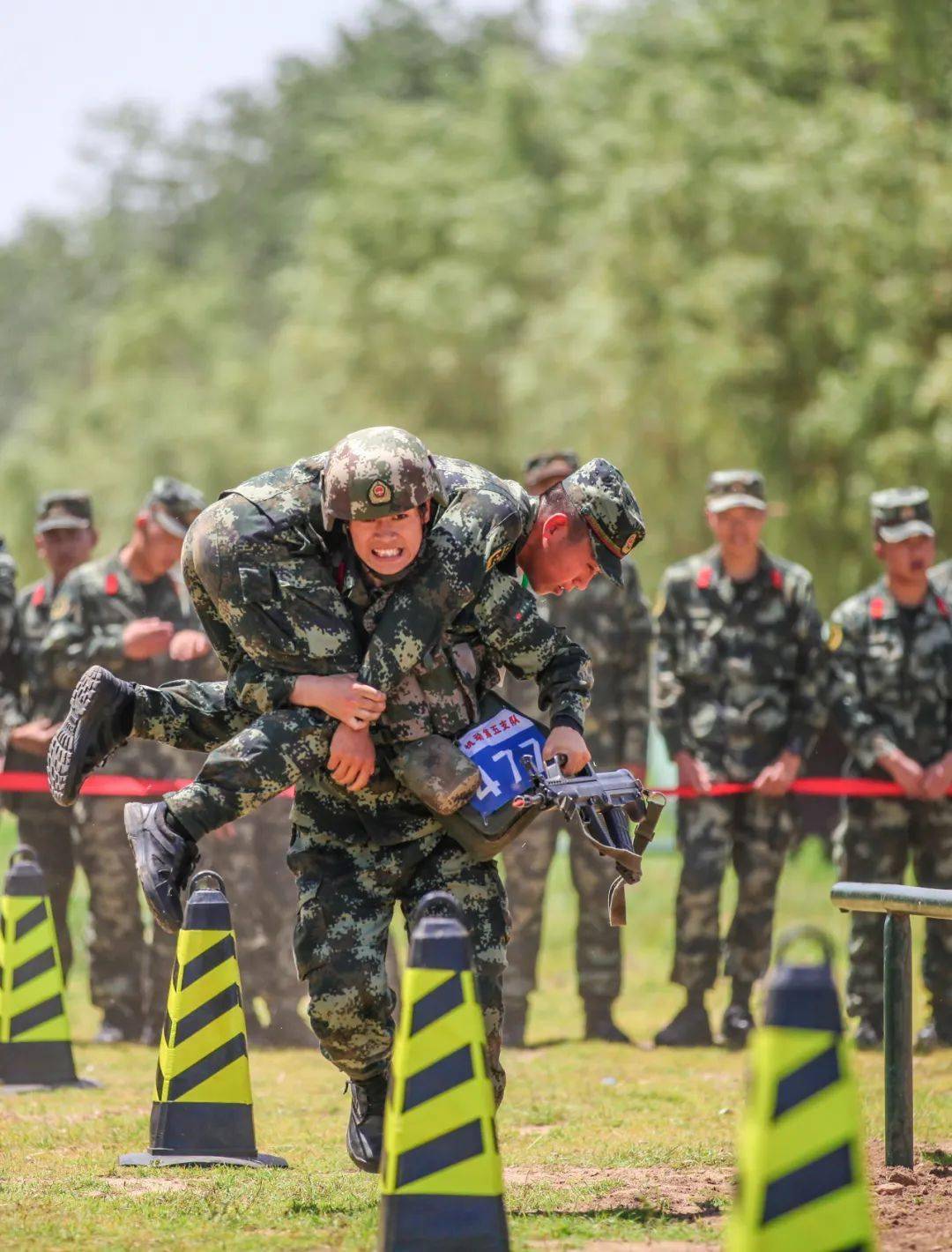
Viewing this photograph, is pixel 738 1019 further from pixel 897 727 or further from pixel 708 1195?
pixel 708 1195

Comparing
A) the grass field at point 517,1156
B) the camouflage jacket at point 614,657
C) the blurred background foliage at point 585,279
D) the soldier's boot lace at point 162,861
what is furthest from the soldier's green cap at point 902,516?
the blurred background foliage at point 585,279

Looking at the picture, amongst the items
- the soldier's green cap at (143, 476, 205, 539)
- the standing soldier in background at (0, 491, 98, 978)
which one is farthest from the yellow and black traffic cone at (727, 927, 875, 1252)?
the standing soldier in background at (0, 491, 98, 978)

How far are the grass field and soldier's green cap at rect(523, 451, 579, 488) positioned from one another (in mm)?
2955

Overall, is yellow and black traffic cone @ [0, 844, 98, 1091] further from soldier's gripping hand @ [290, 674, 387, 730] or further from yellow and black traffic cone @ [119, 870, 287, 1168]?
soldier's gripping hand @ [290, 674, 387, 730]

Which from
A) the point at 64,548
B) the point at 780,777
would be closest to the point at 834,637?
the point at 780,777

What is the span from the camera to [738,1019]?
9.91m

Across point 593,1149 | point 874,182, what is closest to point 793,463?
point 874,182

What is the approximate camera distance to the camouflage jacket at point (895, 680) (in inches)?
388

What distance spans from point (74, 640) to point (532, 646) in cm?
488

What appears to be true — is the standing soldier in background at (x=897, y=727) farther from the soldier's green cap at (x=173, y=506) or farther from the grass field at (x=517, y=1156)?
the soldier's green cap at (x=173, y=506)

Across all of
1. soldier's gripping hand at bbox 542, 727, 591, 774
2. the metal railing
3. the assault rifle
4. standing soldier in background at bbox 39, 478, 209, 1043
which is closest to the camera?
the assault rifle

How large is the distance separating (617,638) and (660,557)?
16444 mm

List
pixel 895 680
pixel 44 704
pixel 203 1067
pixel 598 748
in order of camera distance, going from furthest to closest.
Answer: pixel 44 704
pixel 598 748
pixel 895 680
pixel 203 1067

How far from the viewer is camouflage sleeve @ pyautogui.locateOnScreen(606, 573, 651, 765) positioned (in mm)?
10305
